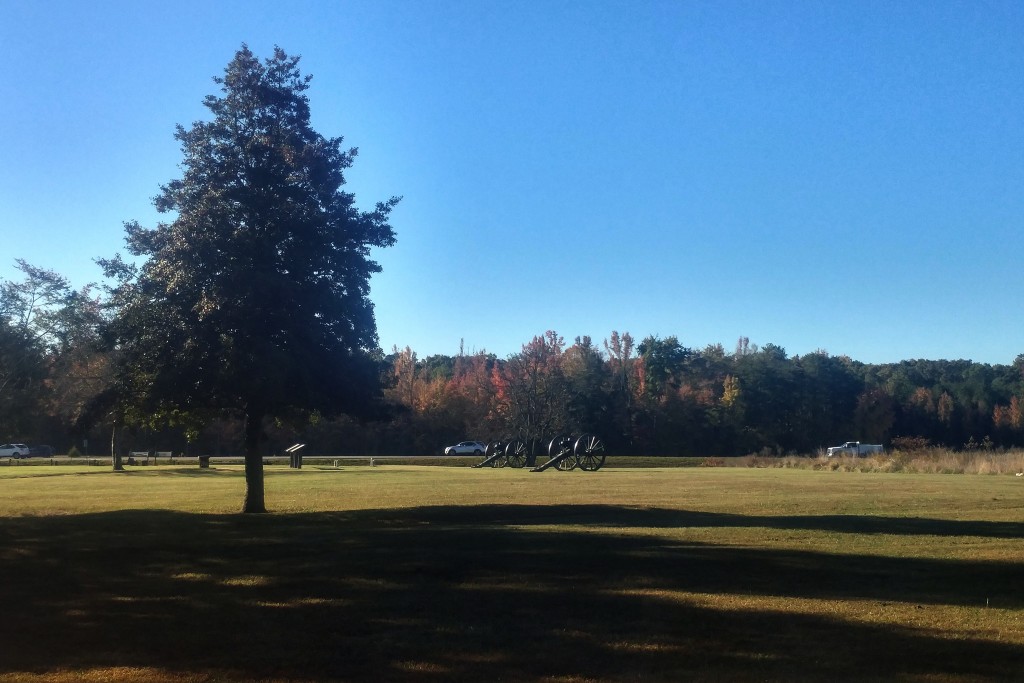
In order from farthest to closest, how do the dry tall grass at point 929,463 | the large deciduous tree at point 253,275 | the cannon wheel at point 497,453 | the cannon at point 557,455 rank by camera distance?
the cannon wheel at point 497,453, the cannon at point 557,455, the dry tall grass at point 929,463, the large deciduous tree at point 253,275

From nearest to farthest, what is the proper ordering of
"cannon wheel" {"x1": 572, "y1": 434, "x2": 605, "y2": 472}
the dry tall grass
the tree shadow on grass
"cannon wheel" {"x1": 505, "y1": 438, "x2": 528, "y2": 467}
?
the tree shadow on grass
the dry tall grass
"cannon wheel" {"x1": 572, "y1": 434, "x2": 605, "y2": 472}
"cannon wheel" {"x1": 505, "y1": 438, "x2": 528, "y2": 467}

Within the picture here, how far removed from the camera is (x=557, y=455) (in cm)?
5978

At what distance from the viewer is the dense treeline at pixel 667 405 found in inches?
3359

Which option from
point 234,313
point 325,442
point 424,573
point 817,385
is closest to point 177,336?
point 234,313

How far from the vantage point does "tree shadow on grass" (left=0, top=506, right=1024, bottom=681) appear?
858cm

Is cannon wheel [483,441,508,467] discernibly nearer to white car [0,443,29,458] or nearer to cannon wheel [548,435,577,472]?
cannon wheel [548,435,577,472]

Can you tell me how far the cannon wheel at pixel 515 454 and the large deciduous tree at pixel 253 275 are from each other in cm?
4139

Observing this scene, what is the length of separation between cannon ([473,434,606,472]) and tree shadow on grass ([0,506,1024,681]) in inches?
1614

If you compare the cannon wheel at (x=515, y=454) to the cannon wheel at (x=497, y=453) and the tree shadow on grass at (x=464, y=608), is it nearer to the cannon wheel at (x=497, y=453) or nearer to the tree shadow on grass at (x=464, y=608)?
the cannon wheel at (x=497, y=453)

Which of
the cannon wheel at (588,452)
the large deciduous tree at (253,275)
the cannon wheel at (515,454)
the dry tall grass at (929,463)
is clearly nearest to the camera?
the large deciduous tree at (253,275)

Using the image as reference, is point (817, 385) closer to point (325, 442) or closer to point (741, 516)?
point (325, 442)

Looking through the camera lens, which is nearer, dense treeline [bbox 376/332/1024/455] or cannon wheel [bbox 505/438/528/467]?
cannon wheel [bbox 505/438/528/467]

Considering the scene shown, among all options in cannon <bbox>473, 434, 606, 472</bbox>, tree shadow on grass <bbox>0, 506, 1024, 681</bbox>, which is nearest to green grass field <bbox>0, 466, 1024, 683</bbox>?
tree shadow on grass <bbox>0, 506, 1024, 681</bbox>

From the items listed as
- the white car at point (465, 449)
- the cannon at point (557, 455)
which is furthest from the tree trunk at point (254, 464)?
the white car at point (465, 449)
